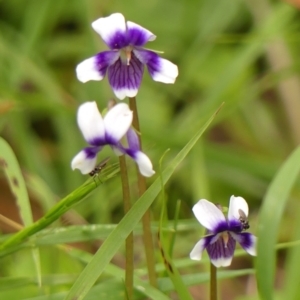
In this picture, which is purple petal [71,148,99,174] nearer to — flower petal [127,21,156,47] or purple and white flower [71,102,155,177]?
purple and white flower [71,102,155,177]

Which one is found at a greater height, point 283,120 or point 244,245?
point 283,120

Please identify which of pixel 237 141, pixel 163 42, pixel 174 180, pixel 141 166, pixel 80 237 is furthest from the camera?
pixel 163 42

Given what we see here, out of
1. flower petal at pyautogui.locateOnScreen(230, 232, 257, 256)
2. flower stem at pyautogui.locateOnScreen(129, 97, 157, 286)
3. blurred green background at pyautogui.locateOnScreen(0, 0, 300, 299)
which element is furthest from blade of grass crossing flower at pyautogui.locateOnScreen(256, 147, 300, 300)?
blurred green background at pyautogui.locateOnScreen(0, 0, 300, 299)

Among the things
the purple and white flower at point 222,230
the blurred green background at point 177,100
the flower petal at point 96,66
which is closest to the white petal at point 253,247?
the purple and white flower at point 222,230

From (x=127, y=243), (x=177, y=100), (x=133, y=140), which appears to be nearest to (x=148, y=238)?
(x=127, y=243)

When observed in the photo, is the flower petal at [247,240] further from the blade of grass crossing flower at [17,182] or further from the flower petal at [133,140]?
the blade of grass crossing flower at [17,182]

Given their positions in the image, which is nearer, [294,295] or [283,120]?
[294,295]

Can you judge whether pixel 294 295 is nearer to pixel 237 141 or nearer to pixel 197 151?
pixel 197 151

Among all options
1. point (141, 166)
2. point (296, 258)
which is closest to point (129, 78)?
point (141, 166)
